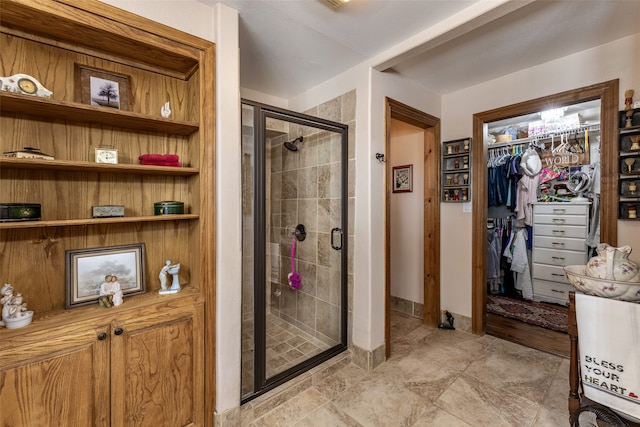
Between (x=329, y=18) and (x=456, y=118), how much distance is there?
1781 mm

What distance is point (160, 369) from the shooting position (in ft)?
4.65

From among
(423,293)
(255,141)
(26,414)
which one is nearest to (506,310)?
(423,293)

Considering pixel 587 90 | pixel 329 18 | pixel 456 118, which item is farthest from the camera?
pixel 456 118

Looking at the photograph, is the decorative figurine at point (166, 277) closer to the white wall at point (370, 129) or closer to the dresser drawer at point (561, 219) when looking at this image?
the white wall at point (370, 129)

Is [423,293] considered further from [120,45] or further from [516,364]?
[120,45]

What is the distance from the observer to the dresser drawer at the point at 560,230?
336 cm

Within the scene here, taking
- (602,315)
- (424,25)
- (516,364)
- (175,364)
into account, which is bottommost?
(516,364)

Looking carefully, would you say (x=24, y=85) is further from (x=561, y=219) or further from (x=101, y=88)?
(x=561, y=219)

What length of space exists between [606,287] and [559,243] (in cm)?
274

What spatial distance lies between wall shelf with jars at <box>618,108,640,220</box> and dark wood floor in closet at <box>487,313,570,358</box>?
1.31 m

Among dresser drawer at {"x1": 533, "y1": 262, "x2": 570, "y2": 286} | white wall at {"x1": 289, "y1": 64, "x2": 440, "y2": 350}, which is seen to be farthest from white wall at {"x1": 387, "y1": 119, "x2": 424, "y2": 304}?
dresser drawer at {"x1": 533, "y1": 262, "x2": 570, "y2": 286}

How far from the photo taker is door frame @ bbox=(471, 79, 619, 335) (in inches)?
76.7

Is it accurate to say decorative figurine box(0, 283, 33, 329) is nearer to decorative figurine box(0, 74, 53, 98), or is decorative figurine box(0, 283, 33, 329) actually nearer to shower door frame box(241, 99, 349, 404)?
decorative figurine box(0, 74, 53, 98)

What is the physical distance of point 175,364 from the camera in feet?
4.80
